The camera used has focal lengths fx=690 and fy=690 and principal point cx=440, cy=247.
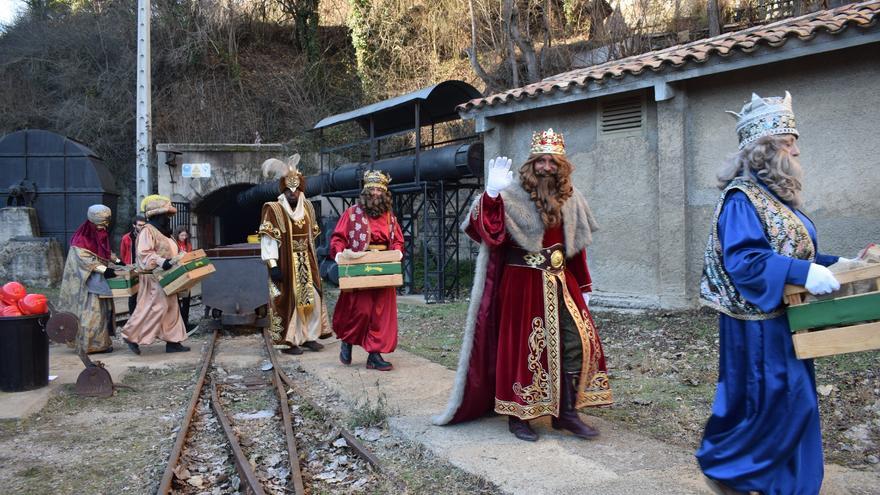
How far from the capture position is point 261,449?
501cm

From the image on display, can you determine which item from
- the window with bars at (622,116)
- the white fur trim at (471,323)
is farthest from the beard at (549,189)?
the window with bars at (622,116)

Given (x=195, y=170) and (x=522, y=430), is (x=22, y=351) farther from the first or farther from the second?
(x=195, y=170)

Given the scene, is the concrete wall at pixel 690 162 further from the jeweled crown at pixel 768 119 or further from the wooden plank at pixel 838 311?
the wooden plank at pixel 838 311

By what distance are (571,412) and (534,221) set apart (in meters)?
1.26

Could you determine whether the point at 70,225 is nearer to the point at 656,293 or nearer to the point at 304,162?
the point at 304,162

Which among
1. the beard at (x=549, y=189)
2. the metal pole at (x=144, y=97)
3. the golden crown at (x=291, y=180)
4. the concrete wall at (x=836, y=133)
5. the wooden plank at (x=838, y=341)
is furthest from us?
the metal pole at (x=144, y=97)

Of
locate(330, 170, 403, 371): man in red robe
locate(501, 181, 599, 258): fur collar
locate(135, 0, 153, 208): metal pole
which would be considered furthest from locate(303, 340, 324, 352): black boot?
locate(135, 0, 153, 208): metal pole

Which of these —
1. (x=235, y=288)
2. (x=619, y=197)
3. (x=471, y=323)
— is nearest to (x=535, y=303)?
(x=471, y=323)

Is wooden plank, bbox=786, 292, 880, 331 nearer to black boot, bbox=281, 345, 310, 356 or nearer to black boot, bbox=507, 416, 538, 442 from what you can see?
black boot, bbox=507, 416, 538, 442

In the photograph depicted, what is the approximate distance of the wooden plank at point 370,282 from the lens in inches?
265

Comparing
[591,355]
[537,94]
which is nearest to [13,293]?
[591,355]

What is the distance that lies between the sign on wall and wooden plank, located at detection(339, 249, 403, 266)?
16164 mm

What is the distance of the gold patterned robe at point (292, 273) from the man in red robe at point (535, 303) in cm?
422

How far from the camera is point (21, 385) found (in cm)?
644
